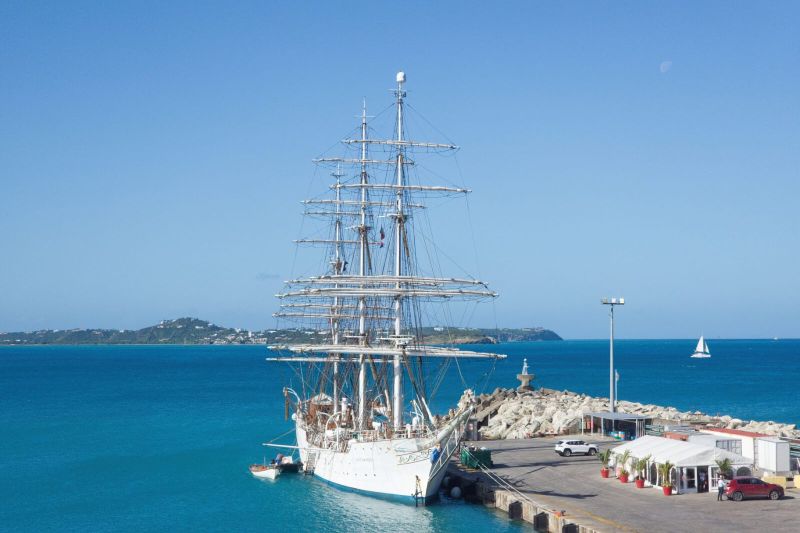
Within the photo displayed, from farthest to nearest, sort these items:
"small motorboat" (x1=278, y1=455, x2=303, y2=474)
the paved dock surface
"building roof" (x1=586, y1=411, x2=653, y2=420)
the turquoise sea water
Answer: "building roof" (x1=586, y1=411, x2=653, y2=420) → "small motorboat" (x1=278, y1=455, x2=303, y2=474) → the turquoise sea water → the paved dock surface

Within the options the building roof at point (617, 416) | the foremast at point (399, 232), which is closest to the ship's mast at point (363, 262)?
the foremast at point (399, 232)

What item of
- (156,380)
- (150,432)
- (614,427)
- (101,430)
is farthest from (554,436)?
(156,380)

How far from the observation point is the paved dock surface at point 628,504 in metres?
34.0

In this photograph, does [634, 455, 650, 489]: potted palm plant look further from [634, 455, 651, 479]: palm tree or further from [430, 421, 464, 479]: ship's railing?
[430, 421, 464, 479]: ship's railing

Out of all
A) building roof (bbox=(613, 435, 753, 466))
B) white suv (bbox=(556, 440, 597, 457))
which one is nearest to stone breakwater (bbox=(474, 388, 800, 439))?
white suv (bbox=(556, 440, 597, 457))

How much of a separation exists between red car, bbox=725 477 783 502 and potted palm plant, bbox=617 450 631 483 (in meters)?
6.09

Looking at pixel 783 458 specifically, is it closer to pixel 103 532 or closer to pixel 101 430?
pixel 103 532

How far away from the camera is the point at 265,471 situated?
5619 centimetres

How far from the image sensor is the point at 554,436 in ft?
205

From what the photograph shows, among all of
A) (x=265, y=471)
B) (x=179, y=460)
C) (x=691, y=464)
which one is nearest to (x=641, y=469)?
(x=691, y=464)

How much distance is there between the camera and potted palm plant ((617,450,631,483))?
43594 mm

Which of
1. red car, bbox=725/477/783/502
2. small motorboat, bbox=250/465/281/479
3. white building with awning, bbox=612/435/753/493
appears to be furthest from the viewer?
small motorboat, bbox=250/465/281/479

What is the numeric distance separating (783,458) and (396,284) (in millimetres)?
23662

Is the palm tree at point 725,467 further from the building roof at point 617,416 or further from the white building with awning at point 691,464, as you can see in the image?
the building roof at point 617,416
